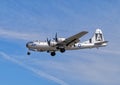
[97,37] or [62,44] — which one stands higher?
[97,37]

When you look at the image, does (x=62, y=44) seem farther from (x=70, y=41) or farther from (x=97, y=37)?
(x=97, y=37)

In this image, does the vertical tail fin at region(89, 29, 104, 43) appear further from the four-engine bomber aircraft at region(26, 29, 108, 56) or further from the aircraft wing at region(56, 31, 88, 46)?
the aircraft wing at region(56, 31, 88, 46)

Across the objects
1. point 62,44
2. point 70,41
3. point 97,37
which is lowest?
point 62,44

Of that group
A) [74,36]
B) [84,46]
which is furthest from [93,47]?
[74,36]

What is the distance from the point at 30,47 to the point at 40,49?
8.67ft

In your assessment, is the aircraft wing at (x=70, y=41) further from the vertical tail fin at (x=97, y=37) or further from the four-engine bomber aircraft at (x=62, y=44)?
the vertical tail fin at (x=97, y=37)

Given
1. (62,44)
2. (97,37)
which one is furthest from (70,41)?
(97,37)

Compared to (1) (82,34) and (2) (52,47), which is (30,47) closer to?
(2) (52,47)

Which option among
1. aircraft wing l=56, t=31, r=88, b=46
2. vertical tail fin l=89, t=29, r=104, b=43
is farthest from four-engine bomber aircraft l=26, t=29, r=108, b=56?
vertical tail fin l=89, t=29, r=104, b=43

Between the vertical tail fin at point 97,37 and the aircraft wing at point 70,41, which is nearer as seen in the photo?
the aircraft wing at point 70,41

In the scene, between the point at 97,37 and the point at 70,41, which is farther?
the point at 97,37

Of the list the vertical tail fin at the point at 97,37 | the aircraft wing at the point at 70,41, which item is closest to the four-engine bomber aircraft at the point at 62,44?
the aircraft wing at the point at 70,41

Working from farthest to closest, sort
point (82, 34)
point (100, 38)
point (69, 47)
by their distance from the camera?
1. point (100, 38)
2. point (69, 47)
3. point (82, 34)

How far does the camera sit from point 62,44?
316 feet
